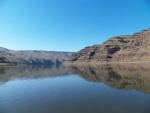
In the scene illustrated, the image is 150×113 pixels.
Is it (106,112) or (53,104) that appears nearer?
(106,112)

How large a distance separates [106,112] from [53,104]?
33.6 ft

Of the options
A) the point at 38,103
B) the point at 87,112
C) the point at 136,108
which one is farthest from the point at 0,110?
the point at 136,108

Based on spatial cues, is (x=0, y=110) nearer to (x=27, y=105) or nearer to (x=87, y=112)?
(x=27, y=105)

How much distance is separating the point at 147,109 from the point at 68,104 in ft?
42.2

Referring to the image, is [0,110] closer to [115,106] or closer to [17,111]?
[17,111]

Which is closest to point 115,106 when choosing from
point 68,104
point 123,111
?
point 123,111

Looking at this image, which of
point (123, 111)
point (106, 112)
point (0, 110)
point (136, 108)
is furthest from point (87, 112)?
point (0, 110)

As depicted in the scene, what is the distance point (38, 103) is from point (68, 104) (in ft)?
19.0

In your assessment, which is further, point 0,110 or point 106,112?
point 0,110

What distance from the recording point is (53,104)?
3319 centimetres

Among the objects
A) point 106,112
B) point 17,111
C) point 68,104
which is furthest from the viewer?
point 68,104

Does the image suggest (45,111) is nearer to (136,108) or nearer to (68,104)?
(68,104)

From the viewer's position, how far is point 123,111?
27516mm

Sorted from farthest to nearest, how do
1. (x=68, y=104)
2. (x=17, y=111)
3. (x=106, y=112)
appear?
(x=68, y=104), (x=17, y=111), (x=106, y=112)
